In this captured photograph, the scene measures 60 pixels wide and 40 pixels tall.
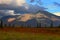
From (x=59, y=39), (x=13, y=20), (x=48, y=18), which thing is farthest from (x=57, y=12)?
(x=13, y=20)

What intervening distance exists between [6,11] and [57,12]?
1.51m

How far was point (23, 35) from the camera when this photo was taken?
275 inches

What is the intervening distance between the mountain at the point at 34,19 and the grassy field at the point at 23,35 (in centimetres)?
29

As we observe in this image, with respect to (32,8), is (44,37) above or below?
below

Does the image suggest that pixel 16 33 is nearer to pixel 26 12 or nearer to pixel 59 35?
pixel 26 12

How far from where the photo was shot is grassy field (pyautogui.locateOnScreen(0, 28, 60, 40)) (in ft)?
22.5

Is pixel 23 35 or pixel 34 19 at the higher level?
pixel 34 19

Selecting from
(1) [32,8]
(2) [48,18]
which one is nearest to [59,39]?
(2) [48,18]

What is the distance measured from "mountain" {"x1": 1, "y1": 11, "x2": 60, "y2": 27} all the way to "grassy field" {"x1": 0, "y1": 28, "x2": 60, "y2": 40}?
29 centimetres

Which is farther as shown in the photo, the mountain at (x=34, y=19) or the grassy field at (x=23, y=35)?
the mountain at (x=34, y=19)

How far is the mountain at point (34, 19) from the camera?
722 cm

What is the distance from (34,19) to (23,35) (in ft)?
2.02

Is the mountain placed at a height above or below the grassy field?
above

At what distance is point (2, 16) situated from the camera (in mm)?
7238
